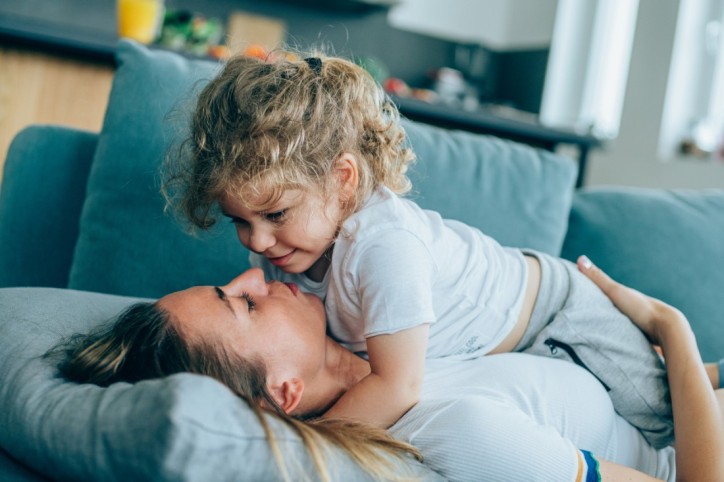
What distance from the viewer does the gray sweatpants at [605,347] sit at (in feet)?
4.34

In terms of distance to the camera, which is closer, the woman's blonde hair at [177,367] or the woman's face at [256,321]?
the woman's blonde hair at [177,367]

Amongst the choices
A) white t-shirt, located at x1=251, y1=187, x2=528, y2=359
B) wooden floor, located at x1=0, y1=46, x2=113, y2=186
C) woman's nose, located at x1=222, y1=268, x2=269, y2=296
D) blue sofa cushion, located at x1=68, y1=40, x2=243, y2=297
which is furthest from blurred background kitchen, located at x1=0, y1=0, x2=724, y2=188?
woman's nose, located at x1=222, y1=268, x2=269, y2=296

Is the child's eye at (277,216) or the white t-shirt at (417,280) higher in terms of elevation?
the child's eye at (277,216)

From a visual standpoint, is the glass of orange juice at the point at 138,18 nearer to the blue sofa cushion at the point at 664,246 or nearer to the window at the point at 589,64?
the blue sofa cushion at the point at 664,246

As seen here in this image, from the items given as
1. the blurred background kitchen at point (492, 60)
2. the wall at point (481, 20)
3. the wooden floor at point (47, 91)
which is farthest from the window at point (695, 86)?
the wooden floor at point (47, 91)

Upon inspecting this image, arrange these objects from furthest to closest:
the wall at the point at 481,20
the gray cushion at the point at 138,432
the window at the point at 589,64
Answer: the wall at the point at 481,20
the window at the point at 589,64
the gray cushion at the point at 138,432

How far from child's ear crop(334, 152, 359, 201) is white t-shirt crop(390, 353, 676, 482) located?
33 cm

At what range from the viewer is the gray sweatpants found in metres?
1.32

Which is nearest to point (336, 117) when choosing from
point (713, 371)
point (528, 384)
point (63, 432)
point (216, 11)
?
point (528, 384)

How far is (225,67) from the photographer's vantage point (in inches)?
51.2

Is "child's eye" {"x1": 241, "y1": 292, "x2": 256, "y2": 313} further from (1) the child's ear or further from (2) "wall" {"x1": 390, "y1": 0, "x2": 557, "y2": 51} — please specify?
(2) "wall" {"x1": 390, "y1": 0, "x2": 557, "y2": 51}

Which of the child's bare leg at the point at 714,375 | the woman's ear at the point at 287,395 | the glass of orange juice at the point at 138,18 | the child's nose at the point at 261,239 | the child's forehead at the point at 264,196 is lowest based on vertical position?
the child's bare leg at the point at 714,375

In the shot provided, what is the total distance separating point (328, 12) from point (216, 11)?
0.72 meters

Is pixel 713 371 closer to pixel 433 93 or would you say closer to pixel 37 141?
pixel 37 141
